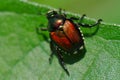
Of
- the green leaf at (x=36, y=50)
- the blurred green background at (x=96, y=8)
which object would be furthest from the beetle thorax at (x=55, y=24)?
the blurred green background at (x=96, y=8)

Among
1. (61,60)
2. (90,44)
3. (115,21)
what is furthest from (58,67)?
(115,21)

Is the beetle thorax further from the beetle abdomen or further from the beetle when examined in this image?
the beetle abdomen

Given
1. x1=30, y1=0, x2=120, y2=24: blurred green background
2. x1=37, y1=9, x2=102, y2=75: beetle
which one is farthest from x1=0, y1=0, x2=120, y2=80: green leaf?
x1=30, y1=0, x2=120, y2=24: blurred green background

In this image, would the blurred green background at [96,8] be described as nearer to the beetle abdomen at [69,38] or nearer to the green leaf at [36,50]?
the green leaf at [36,50]

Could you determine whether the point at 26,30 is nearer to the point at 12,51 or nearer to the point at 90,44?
the point at 12,51

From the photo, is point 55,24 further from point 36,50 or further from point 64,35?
point 36,50

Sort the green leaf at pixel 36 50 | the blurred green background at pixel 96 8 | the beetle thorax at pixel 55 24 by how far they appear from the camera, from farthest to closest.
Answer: the blurred green background at pixel 96 8, the beetle thorax at pixel 55 24, the green leaf at pixel 36 50

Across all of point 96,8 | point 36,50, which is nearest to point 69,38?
point 36,50
